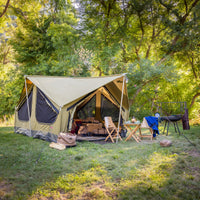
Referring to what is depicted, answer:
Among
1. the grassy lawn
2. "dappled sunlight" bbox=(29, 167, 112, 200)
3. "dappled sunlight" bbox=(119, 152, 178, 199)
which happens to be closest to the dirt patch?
the grassy lawn

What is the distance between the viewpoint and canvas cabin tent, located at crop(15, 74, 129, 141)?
4934 millimetres

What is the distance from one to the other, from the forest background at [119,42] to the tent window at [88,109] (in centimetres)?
278

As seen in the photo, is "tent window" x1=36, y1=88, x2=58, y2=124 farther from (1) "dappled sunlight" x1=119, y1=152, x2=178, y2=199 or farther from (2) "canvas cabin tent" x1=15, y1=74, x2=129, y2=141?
(1) "dappled sunlight" x1=119, y1=152, x2=178, y2=199

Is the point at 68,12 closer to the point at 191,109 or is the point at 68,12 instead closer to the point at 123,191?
the point at 191,109

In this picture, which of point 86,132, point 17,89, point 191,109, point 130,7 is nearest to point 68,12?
point 130,7

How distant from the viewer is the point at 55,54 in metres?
11.4

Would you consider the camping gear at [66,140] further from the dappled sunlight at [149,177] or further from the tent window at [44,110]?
the dappled sunlight at [149,177]

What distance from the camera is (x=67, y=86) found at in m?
5.61

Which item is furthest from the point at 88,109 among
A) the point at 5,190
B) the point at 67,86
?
the point at 5,190

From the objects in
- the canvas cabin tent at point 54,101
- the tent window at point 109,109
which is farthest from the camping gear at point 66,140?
the tent window at point 109,109

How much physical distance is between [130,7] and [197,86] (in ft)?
18.8

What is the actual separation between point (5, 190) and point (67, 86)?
3735 mm

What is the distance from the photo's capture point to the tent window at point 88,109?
23.9ft

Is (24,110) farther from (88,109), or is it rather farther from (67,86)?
(88,109)
